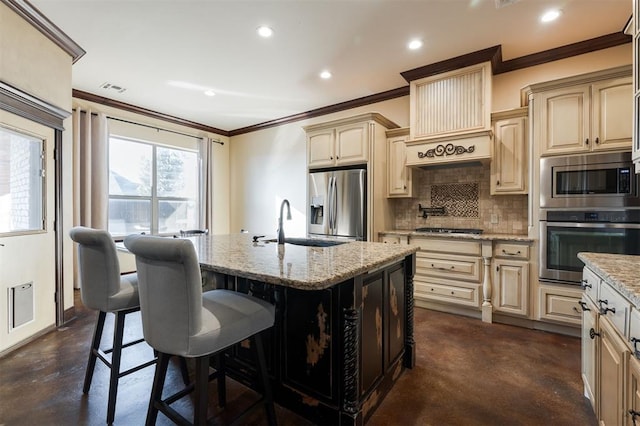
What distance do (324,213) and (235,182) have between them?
9.52ft

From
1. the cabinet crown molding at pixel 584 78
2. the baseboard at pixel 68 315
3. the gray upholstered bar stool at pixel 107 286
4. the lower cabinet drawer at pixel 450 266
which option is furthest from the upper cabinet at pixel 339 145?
the baseboard at pixel 68 315

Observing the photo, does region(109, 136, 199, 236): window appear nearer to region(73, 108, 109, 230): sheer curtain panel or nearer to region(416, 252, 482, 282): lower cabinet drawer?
region(73, 108, 109, 230): sheer curtain panel

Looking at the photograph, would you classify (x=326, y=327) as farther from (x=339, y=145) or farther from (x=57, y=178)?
(x=57, y=178)

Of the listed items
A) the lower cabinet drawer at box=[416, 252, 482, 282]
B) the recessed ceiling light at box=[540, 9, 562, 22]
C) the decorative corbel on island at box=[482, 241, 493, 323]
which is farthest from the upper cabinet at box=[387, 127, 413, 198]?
the recessed ceiling light at box=[540, 9, 562, 22]

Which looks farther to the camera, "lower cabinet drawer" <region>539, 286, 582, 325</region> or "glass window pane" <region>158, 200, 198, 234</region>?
"glass window pane" <region>158, 200, 198, 234</region>

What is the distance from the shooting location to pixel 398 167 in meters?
3.78

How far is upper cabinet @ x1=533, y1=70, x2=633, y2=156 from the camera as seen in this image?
249 cm

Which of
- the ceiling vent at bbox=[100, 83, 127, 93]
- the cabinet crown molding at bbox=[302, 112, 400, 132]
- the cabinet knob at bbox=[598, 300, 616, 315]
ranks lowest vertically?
the cabinet knob at bbox=[598, 300, 616, 315]

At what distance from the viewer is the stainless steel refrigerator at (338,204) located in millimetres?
3648

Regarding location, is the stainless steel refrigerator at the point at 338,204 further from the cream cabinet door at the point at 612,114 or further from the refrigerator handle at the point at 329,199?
the cream cabinet door at the point at 612,114

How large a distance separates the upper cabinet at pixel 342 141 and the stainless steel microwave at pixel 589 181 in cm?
178

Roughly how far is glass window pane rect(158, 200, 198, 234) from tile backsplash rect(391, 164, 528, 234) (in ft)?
12.2

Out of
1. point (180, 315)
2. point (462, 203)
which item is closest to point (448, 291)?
point (462, 203)

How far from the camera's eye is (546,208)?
2764 millimetres
